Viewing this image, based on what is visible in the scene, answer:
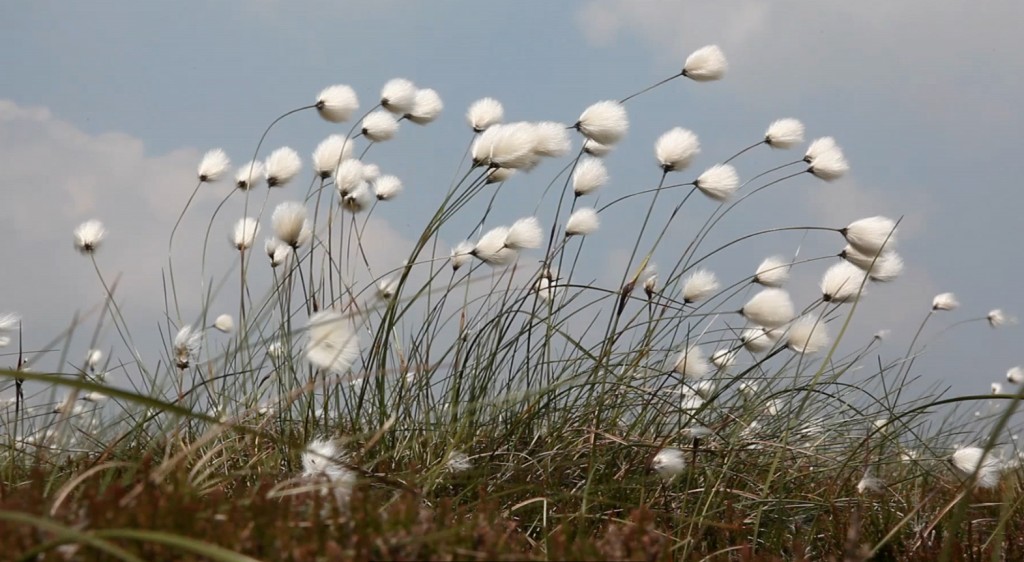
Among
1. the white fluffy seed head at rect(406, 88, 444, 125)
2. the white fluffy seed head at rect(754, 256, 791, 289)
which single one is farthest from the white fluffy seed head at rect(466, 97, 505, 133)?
the white fluffy seed head at rect(754, 256, 791, 289)

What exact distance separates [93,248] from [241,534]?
3.12 meters

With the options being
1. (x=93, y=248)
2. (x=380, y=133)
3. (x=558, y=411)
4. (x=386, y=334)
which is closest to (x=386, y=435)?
(x=386, y=334)

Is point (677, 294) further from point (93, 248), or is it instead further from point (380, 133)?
point (93, 248)

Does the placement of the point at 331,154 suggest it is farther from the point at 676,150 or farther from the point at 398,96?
the point at 676,150

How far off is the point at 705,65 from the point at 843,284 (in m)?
1.09

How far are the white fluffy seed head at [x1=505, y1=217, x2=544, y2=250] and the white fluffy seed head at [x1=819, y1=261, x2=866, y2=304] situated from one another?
1.06m

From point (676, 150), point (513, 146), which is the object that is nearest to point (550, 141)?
point (513, 146)

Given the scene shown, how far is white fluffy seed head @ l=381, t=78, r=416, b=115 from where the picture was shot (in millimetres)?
3902

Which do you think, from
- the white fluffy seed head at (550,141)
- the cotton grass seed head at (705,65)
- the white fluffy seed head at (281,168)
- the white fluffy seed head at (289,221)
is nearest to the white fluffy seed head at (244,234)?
the white fluffy seed head at (281,168)

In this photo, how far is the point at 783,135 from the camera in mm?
4047

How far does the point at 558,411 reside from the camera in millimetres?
3656

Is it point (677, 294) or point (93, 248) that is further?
point (93, 248)

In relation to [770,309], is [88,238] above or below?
above

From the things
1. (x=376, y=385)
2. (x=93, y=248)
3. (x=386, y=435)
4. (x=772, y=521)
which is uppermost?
(x=93, y=248)
